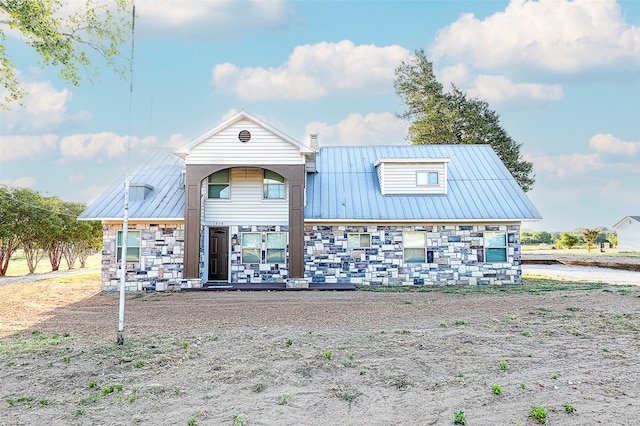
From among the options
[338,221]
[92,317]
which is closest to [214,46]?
[338,221]

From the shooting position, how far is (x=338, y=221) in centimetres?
1498

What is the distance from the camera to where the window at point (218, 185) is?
15508mm

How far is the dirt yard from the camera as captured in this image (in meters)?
4.36

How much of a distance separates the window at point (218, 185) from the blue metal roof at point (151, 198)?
114cm

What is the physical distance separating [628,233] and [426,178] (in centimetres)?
4071

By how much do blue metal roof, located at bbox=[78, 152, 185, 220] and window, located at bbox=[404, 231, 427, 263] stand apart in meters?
7.73

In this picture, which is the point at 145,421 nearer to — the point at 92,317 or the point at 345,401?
the point at 345,401

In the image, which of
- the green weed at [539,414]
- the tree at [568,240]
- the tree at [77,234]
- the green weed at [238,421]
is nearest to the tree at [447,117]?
the tree at [77,234]

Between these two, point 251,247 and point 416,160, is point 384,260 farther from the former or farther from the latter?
point 251,247

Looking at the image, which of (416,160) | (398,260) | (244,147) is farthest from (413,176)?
(244,147)

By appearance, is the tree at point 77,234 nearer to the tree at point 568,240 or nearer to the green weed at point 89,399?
the green weed at point 89,399

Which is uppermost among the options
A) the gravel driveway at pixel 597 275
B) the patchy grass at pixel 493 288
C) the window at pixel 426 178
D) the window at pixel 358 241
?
the window at pixel 426 178

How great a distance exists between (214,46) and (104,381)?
14.8 meters

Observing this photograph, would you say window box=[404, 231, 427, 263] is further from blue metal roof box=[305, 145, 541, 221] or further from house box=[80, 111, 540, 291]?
blue metal roof box=[305, 145, 541, 221]
